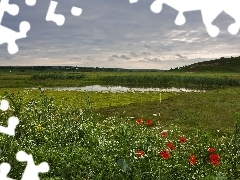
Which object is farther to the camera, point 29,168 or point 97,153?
point 97,153

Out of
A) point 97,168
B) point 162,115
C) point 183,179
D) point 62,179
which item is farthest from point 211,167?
point 162,115

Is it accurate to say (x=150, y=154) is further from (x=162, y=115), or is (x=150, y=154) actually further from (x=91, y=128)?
(x=162, y=115)

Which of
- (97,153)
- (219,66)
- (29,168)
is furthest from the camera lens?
(219,66)

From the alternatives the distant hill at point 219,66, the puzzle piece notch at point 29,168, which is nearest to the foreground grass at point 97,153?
the puzzle piece notch at point 29,168

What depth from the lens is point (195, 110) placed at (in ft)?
84.6

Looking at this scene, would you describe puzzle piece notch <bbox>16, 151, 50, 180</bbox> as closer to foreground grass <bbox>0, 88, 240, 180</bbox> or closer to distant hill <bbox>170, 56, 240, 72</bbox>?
foreground grass <bbox>0, 88, 240, 180</bbox>

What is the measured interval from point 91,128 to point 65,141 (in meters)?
0.88

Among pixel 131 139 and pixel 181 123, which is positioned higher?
pixel 131 139

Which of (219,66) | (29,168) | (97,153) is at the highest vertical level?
(219,66)

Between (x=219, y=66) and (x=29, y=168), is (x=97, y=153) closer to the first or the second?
(x=29, y=168)

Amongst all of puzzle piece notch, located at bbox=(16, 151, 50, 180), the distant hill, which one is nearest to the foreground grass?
puzzle piece notch, located at bbox=(16, 151, 50, 180)

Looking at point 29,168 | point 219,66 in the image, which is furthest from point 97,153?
point 219,66

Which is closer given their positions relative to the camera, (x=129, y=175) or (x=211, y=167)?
(x=129, y=175)

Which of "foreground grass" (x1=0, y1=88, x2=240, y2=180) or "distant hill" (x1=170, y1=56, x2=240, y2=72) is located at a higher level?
"distant hill" (x1=170, y1=56, x2=240, y2=72)
